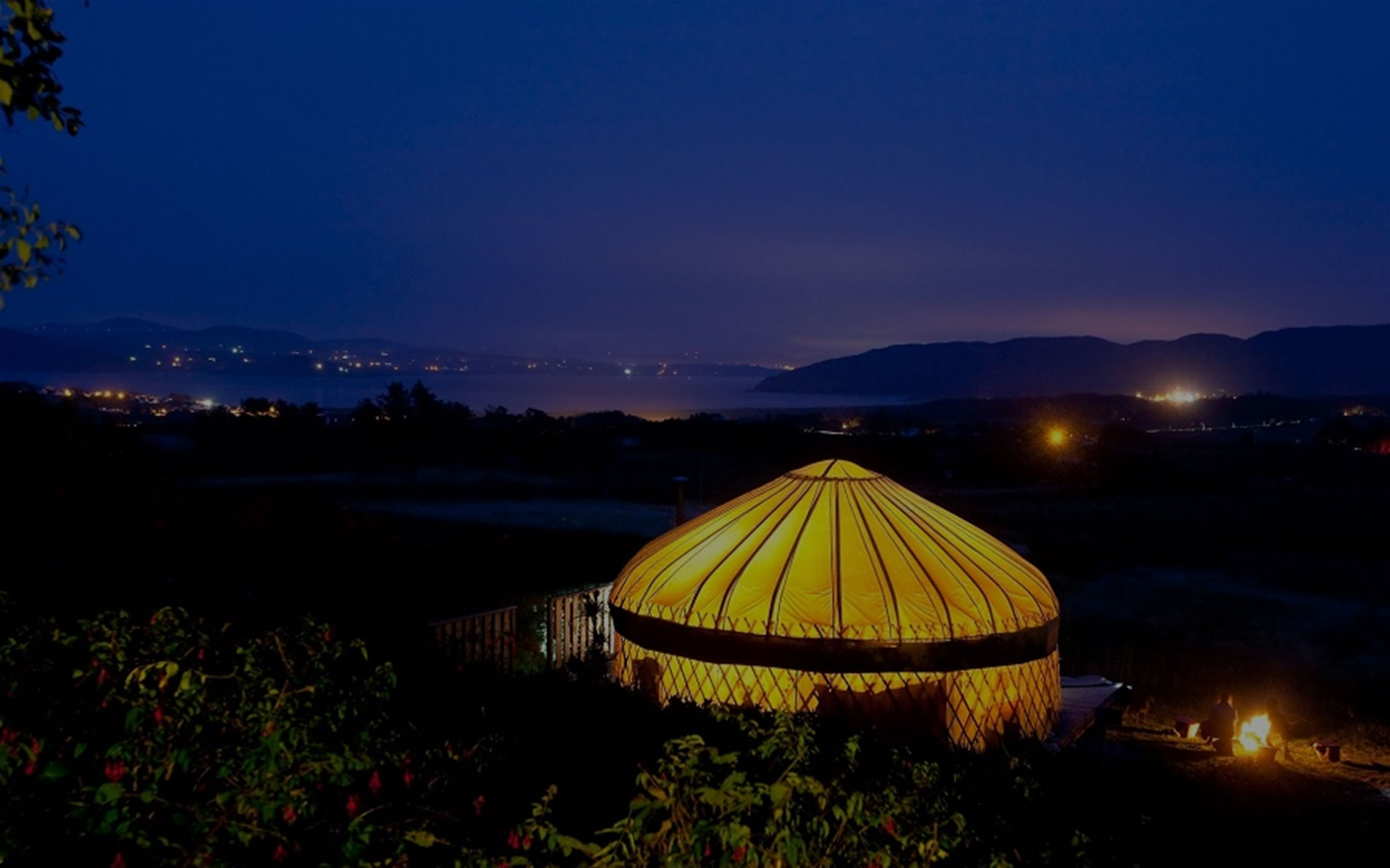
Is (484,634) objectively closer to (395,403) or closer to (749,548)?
(749,548)

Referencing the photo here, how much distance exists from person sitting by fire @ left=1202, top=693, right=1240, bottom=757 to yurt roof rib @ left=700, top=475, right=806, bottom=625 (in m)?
3.17

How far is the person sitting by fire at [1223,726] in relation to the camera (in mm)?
7281

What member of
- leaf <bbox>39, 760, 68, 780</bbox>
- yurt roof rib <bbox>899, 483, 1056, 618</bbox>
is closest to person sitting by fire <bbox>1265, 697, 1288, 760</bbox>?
yurt roof rib <bbox>899, 483, 1056, 618</bbox>

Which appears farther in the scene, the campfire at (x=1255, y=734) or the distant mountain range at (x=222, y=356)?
the distant mountain range at (x=222, y=356)

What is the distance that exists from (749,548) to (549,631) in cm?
194

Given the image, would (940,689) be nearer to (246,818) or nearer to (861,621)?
(861,621)

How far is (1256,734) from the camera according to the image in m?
7.42

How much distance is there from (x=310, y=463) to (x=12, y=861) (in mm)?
25216

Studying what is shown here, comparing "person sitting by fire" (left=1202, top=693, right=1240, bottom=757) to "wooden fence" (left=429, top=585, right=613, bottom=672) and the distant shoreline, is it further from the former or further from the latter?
the distant shoreline

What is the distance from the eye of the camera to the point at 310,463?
85.3ft

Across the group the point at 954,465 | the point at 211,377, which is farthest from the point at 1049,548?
the point at 211,377

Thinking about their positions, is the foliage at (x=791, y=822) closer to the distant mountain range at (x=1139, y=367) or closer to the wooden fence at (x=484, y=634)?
the wooden fence at (x=484, y=634)

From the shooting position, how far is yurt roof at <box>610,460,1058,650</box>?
6.00 m

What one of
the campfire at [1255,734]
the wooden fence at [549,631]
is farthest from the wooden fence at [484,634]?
the campfire at [1255,734]
